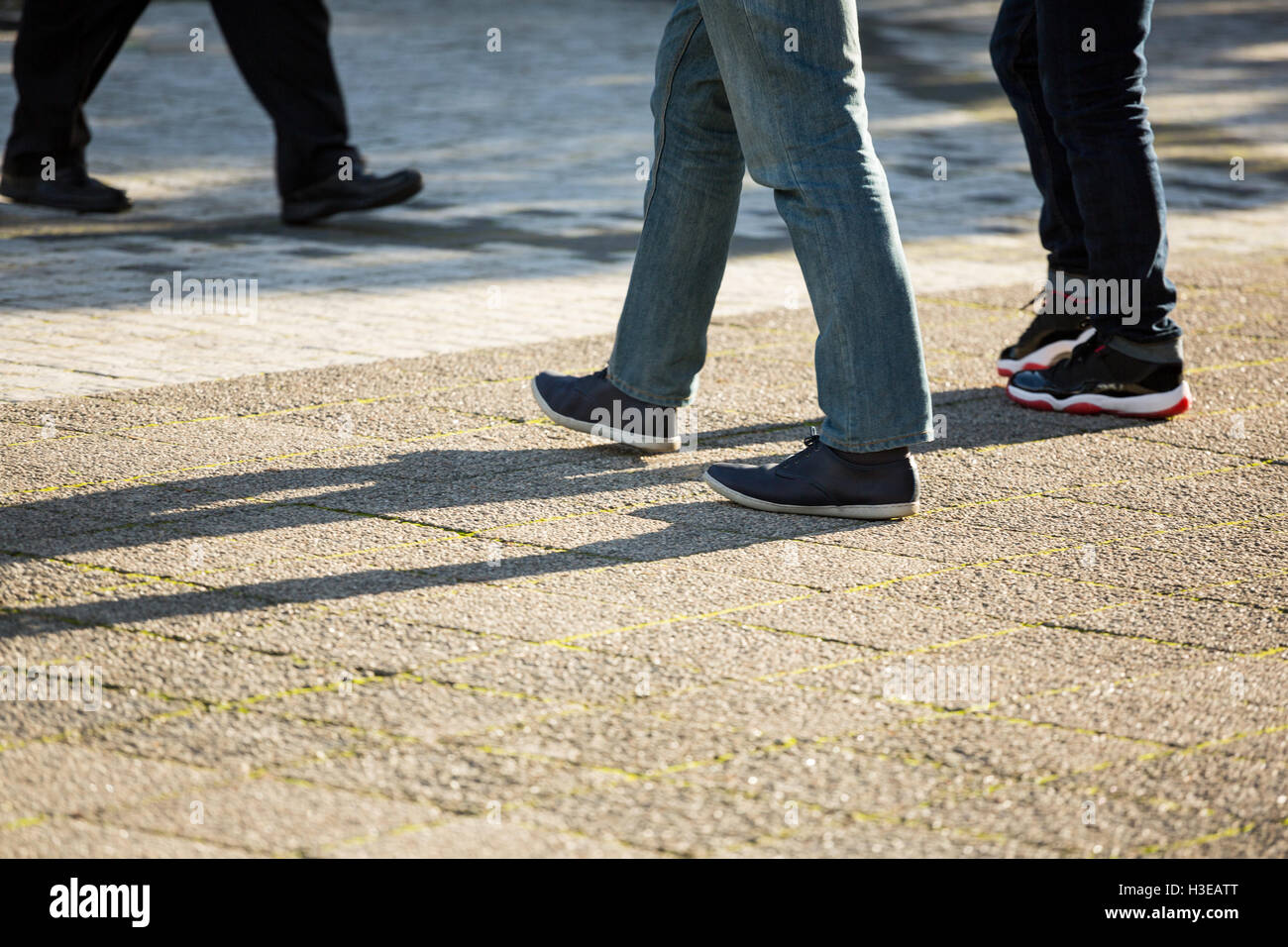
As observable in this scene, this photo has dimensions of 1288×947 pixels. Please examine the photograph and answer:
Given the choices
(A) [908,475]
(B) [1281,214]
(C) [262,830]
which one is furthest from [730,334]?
(B) [1281,214]

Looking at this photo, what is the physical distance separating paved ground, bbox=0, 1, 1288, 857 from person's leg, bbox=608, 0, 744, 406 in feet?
0.82

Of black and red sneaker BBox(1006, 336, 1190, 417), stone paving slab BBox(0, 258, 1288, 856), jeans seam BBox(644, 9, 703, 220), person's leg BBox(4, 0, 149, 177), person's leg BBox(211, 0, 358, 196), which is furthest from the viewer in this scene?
person's leg BBox(4, 0, 149, 177)

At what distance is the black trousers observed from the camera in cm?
635

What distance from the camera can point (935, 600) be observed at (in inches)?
111

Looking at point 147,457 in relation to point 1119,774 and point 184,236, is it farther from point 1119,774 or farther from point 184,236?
point 184,236

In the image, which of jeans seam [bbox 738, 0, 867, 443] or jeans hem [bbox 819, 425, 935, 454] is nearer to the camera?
jeans seam [bbox 738, 0, 867, 443]

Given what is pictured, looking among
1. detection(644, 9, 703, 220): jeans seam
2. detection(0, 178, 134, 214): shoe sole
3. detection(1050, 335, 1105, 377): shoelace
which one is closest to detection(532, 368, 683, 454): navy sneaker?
detection(644, 9, 703, 220): jeans seam

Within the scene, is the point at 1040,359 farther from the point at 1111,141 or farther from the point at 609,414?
the point at 609,414

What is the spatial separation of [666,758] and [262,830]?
0.53 meters

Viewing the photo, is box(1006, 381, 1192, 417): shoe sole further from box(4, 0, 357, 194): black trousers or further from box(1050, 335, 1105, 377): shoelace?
box(4, 0, 357, 194): black trousers

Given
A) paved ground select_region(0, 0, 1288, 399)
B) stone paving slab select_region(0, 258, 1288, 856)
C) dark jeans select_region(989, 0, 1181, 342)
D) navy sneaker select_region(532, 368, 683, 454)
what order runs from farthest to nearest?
paved ground select_region(0, 0, 1288, 399) → dark jeans select_region(989, 0, 1181, 342) → navy sneaker select_region(532, 368, 683, 454) → stone paving slab select_region(0, 258, 1288, 856)

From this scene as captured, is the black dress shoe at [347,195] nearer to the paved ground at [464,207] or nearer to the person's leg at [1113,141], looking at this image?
the paved ground at [464,207]

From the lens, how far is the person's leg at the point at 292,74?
6332mm
